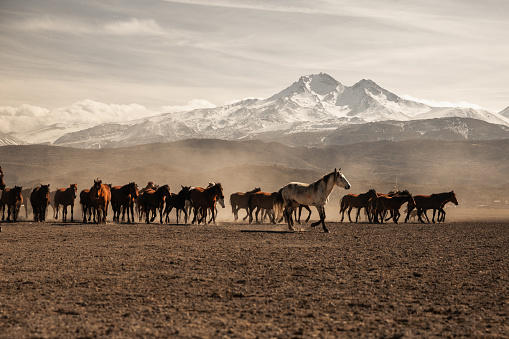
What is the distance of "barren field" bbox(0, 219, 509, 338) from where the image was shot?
30.7ft

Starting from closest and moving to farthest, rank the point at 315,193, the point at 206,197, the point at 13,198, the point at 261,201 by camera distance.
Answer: the point at 315,193 → the point at 206,197 → the point at 13,198 → the point at 261,201

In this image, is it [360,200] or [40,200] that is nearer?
[40,200]

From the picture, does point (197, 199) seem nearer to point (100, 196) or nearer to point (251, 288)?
point (100, 196)

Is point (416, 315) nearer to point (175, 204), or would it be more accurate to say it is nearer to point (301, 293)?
point (301, 293)

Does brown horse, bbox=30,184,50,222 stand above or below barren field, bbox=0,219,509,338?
above

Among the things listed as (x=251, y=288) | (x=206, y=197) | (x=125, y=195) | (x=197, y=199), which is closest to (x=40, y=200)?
(x=125, y=195)

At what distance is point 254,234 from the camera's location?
81.8ft

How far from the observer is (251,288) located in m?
12.4

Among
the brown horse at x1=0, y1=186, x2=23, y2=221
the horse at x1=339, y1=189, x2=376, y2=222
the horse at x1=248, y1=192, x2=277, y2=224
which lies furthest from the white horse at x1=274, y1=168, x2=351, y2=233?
the brown horse at x1=0, y1=186, x2=23, y2=221

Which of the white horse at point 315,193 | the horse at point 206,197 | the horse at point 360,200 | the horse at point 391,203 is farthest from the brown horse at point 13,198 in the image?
the horse at point 391,203

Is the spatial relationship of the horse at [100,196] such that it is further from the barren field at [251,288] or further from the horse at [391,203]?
the horse at [391,203]

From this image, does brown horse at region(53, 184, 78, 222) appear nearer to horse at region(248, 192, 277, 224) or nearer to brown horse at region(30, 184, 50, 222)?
brown horse at region(30, 184, 50, 222)

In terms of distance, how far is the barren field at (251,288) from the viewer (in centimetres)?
935

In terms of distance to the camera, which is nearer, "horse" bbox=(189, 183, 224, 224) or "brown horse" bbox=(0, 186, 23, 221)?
"horse" bbox=(189, 183, 224, 224)
